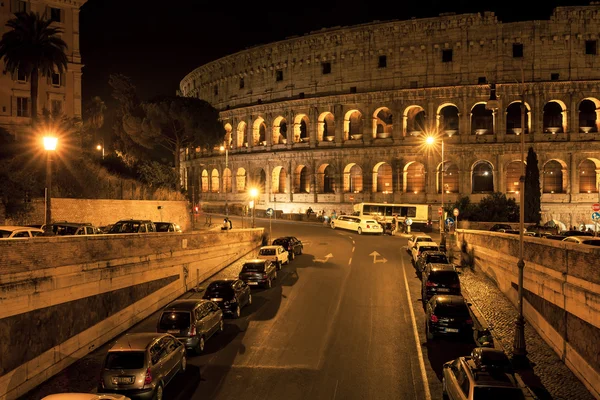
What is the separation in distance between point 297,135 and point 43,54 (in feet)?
108

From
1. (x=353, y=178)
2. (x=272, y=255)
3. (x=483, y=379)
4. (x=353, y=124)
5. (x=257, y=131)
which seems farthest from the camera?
(x=257, y=131)

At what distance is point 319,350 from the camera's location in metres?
16.2

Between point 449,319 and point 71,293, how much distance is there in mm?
12757

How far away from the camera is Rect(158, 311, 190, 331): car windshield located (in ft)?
51.0

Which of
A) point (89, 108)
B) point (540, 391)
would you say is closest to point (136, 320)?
point (540, 391)

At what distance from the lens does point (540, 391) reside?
43.5ft

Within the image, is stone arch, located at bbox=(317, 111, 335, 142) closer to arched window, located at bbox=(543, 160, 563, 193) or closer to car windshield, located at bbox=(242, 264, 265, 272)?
arched window, located at bbox=(543, 160, 563, 193)

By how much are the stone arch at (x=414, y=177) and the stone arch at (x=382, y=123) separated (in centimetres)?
460

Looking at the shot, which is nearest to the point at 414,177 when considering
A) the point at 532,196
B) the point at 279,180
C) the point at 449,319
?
the point at 532,196

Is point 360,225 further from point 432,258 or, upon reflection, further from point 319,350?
point 319,350

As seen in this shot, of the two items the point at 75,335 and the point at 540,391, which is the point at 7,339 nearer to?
the point at 75,335

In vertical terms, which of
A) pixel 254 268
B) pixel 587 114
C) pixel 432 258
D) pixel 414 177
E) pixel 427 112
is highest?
pixel 427 112

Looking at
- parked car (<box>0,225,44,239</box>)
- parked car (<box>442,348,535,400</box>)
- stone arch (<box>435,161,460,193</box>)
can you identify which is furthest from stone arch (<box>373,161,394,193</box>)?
parked car (<box>442,348,535,400</box>)

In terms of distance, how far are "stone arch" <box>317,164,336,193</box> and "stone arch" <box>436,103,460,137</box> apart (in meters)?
13.8
